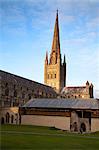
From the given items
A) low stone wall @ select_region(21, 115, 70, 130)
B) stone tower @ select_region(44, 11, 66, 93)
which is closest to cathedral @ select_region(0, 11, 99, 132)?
low stone wall @ select_region(21, 115, 70, 130)

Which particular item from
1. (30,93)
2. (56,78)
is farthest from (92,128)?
(56,78)

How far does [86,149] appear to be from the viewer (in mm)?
21984

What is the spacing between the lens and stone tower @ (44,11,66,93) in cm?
12531

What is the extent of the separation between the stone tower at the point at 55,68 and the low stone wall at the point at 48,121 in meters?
68.8

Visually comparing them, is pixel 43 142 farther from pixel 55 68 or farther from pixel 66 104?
pixel 55 68

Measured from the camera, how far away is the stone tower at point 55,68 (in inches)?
4933

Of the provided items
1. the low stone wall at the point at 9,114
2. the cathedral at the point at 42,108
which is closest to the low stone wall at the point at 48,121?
the cathedral at the point at 42,108

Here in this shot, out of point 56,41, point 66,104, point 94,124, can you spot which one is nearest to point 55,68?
point 56,41

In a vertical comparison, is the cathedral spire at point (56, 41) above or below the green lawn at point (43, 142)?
above

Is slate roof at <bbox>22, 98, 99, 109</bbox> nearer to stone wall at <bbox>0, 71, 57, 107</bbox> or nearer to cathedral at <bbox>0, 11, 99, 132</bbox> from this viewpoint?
cathedral at <bbox>0, 11, 99, 132</bbox>

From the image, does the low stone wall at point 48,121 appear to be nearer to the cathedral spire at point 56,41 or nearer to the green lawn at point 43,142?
the green lawn at point 43,142

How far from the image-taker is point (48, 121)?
Answer: 176 ft

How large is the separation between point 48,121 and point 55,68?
73850 millimetres

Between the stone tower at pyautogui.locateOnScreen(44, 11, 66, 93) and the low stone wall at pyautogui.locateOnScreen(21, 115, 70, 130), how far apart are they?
226ft
